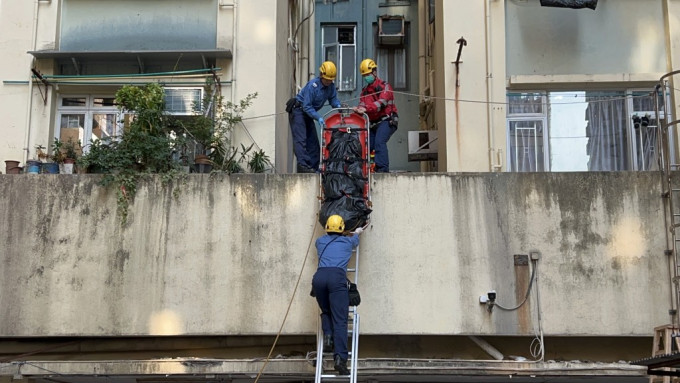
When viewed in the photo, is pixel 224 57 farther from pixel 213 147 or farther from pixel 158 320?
pixel 158 320

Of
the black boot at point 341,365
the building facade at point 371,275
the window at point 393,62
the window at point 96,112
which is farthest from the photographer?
the window at point 393,62

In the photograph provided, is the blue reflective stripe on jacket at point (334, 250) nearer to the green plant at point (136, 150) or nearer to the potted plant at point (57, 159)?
the green plant at point (136, 150)

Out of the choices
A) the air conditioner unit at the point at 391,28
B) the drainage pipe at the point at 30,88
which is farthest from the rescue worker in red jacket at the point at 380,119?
the drainage pipe at the point at 30,88

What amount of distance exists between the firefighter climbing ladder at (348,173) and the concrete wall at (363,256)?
0.75 feet

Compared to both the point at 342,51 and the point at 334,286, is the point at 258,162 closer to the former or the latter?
the point at 334,286

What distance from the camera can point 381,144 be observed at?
10.7 metres

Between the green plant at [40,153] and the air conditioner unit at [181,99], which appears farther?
the air conditioner unit at [181,99]

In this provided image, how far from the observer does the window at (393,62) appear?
610 inches

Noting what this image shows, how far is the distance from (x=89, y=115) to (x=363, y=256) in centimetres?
521

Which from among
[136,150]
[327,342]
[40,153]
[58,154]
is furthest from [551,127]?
[40,153]

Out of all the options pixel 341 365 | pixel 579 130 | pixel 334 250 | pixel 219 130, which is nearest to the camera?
pixel 341 365

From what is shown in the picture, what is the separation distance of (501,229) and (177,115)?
4.81 metres

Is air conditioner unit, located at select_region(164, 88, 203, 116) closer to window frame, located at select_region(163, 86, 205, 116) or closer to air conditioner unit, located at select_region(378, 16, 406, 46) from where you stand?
window frame, located at select_region(163, 86, 205, 116)

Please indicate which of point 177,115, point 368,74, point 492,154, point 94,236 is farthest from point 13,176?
point 492,154
